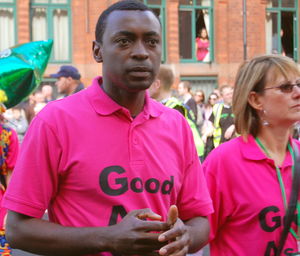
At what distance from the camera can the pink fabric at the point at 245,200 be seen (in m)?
Answer: 3.06

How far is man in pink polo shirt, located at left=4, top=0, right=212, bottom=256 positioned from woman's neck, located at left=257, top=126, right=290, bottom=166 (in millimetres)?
910

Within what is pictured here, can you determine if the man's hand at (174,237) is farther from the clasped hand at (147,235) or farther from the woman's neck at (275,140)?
the woman's neck at (275,140)

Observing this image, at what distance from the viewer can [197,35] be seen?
25.0 m

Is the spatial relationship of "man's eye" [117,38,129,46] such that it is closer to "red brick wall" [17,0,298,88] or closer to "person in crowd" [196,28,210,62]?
"red brick wall" [17,0,298,88]

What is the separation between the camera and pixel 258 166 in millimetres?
3195

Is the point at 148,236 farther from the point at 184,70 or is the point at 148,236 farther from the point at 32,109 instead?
the point at 184,70

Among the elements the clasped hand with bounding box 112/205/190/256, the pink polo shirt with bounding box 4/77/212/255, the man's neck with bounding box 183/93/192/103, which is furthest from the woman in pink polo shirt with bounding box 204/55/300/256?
the man's neck with bounding box 183/93/192/103

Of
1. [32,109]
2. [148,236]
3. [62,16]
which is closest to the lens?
[148,236]

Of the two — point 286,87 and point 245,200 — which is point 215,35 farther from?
point 245,200

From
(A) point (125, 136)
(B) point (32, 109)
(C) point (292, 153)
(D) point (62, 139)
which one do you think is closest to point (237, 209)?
(C) point (292, 153)

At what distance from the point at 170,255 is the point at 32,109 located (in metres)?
10.00

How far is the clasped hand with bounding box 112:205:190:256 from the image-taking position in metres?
2.12

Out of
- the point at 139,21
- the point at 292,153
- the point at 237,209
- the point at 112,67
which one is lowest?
the point at 237,209

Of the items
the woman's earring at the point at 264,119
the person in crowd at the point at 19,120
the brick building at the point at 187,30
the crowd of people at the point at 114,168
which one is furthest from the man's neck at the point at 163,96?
the brick building at the point at 187,30
